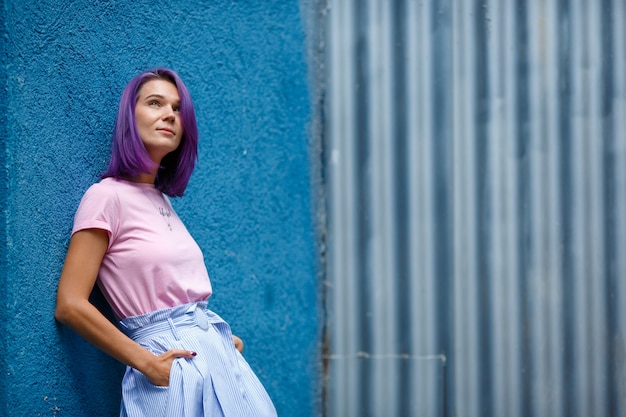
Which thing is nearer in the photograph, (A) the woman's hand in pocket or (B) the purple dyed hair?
(A) the woman's hand in pocket

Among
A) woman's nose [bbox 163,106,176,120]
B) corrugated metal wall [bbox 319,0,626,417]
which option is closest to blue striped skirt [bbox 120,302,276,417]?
woman's nose [bbox 163,106,176,120]

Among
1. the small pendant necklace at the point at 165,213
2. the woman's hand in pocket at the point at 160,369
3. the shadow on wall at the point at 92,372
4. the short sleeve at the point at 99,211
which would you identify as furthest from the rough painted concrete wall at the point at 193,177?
the woman's hand in pocket at the point at 160,369

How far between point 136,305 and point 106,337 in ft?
0.59

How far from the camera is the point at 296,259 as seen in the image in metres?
3.60

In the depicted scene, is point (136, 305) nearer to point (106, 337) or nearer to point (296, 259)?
point (106, 337)

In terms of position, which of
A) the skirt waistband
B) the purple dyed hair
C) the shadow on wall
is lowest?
the shadow on wall

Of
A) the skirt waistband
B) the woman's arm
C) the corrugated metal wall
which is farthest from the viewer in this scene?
the corrugated metal wall

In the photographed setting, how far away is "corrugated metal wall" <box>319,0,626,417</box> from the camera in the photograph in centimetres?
371

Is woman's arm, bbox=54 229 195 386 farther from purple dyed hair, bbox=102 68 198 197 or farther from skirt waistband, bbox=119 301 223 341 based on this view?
purple dyed hair, bbox=102 68 198 197

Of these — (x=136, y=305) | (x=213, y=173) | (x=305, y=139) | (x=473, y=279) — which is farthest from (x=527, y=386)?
(x=136, y=305)

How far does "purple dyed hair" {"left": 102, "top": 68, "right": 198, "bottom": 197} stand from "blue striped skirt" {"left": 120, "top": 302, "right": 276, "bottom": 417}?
0.47 metres

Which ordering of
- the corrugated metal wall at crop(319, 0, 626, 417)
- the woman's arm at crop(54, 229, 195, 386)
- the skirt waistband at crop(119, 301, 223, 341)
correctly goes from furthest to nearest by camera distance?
the corrugated metal wall at crop(319, 0, 626, 417) < the skirt waistband at crop(119, 301, 223, 341) < the woman's arm at crop(54, 229, 195, 386)

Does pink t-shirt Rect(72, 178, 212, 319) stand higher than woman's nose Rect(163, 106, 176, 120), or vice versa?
woman's nose Rect(163, 106, 176, 120)

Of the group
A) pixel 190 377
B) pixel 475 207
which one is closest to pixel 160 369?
pixel 190 377
